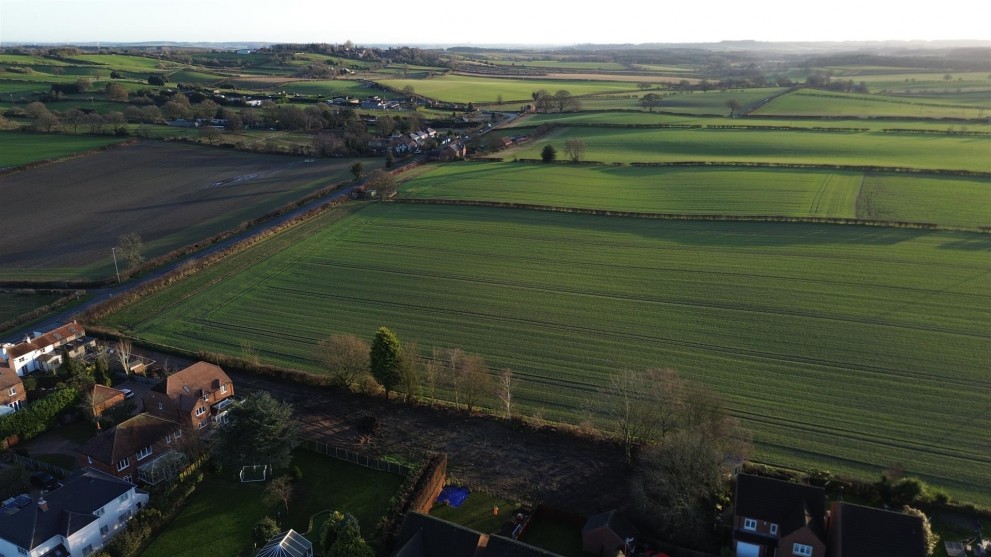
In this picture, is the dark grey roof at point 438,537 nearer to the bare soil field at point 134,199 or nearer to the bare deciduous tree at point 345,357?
the bare deciduous tree at point 345,357

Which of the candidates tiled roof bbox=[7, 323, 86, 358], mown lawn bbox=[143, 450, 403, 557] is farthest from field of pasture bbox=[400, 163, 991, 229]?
mown lawn bbox=[143, 450, 403, 557]

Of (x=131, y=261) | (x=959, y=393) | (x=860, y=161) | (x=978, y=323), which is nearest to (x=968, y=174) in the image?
(x=860, y=161)

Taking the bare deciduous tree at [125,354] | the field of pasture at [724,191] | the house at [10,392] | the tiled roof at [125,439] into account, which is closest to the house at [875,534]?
the tiled roof at [125,439]

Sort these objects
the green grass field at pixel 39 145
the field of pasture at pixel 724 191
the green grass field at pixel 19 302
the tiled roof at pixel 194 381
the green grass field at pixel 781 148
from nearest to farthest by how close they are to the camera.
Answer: the tiled roof at pixel 194 381 → the green grass field at pixel 19 302 → the field of pasture at pixel 724 191 → the green grass field at pixel 781 148 → the green grass field at pixel 39 145

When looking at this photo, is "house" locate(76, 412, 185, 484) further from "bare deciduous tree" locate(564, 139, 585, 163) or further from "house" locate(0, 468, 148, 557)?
"bare deciduous tree" locate(564, 139, 585, 163)

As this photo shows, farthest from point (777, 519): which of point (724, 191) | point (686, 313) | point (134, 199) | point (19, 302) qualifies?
point (134, 199)

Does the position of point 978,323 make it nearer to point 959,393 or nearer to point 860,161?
point 959,393
